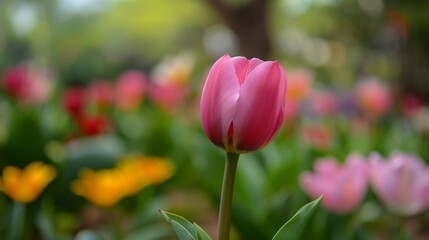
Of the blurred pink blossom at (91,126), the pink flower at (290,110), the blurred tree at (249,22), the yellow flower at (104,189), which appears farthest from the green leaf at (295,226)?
the blurred tree at (249,22)

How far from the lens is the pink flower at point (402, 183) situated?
105 cm

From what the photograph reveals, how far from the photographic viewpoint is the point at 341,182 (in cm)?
111

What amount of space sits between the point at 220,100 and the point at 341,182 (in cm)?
48

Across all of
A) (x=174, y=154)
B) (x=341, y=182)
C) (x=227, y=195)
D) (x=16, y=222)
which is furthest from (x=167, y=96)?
(x=227, y=195)

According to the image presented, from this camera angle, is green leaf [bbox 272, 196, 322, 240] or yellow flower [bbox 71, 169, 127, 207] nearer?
green leaf [bbox 272, 196, 322, 240]

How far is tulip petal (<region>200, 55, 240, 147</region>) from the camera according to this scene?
2.28 feet

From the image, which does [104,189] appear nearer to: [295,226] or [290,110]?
[295,226]

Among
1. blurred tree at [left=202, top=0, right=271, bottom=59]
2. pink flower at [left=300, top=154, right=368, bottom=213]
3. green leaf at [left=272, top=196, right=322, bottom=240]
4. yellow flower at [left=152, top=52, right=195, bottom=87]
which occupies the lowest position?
blurred tree at [left=202, top=0, right=271, bottom=59]

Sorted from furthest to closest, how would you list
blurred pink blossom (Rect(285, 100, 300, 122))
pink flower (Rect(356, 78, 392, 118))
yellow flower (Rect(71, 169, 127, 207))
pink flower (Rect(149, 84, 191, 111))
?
pink flower (Rect(149, 84, 191, 111))
pink flower (Rect(356, 78, 392, 118))
blurred pink blossom (Rect(285, 100, 300, 122))
yellow flower (Rect(71, 169, 127, 207))

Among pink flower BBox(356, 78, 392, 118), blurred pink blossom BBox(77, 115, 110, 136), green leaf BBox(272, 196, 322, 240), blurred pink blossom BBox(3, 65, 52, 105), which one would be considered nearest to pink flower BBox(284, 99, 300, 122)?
pink flower BBox(356, 78, 392, 118)

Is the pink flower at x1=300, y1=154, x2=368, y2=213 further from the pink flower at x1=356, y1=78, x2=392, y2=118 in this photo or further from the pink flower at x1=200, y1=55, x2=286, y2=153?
the pink flower at x1=356, y1=78, x2=392, y2=118

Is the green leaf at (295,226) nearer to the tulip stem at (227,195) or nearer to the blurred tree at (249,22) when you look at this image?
the tulip stem at (227,195)

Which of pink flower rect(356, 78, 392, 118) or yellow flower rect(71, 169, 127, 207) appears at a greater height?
yellow flower rect(71, 169, 127, 207)

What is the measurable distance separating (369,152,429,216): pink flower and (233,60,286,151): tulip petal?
419mm
